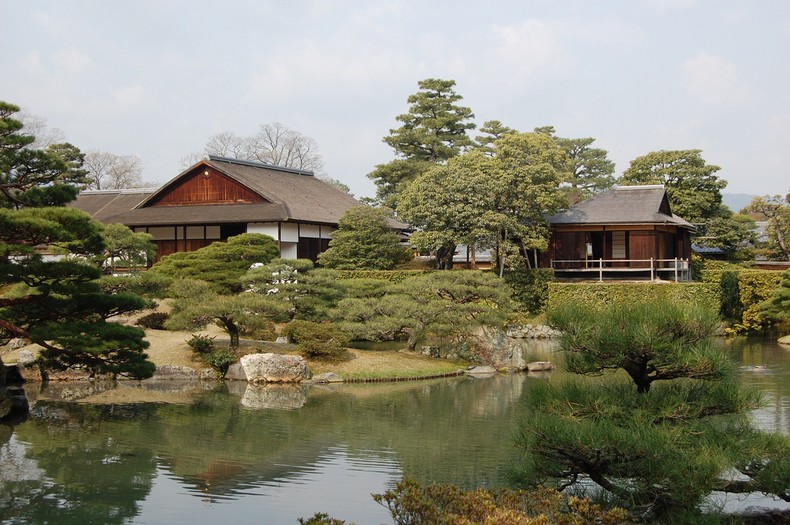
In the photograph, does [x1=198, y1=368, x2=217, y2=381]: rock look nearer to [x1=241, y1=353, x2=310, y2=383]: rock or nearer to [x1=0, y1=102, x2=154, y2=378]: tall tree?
[x1=241, y1=353, x2=310, y2=383]: rock

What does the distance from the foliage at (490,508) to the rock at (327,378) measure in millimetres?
13052

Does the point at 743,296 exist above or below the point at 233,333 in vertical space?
above

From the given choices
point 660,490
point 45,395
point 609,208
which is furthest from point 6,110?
point 609,208

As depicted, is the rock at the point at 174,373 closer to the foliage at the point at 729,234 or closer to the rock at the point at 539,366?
the rock at the point at 539,366

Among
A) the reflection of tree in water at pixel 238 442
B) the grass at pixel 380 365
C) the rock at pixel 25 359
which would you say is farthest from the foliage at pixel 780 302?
the rock at pixel 25 359

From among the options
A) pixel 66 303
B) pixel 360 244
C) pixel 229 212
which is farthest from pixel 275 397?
pixel 229 212

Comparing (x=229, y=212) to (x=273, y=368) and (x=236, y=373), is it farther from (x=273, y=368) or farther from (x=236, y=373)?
(x=273, y=368)

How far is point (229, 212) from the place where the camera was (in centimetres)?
3378

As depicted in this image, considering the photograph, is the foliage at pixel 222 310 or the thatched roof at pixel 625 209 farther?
the thatched roof at pixel 625 209

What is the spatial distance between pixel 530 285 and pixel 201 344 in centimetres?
1453

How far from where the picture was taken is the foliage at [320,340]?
20.8 meters

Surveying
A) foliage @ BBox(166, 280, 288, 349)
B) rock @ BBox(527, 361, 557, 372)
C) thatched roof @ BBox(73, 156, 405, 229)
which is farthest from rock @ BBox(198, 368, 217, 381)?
thatched roof @ BBox(73, 156, 405, 229)

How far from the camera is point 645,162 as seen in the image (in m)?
39.0

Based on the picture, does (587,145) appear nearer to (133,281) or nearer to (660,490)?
(133,281)
